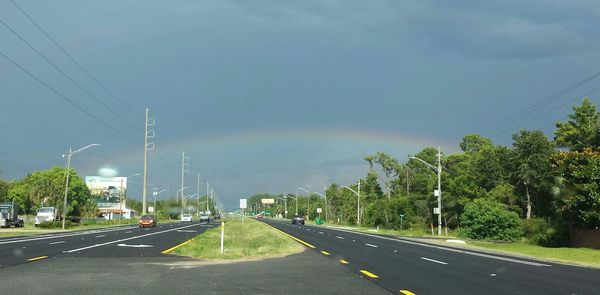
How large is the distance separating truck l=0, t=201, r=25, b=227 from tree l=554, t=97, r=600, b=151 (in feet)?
211

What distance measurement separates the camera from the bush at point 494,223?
169ft

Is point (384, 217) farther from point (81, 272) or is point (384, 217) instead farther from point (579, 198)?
point (81, 272)

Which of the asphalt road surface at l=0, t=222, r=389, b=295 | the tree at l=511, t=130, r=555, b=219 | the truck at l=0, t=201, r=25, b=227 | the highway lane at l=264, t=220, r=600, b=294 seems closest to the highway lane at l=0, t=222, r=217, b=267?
the asphalt road surface at l=0, t=222, r=389, b=295

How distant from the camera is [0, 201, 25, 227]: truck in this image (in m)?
65.3

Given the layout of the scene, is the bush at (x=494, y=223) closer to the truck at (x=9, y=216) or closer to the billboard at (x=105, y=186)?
the truck at (x=9, y=216)

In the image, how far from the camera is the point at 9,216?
68.3 meters

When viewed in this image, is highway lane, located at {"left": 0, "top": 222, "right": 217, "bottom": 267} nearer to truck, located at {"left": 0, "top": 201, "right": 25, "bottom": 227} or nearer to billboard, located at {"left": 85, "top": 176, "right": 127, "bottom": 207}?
truck, located at {"left": 0, "top": 201, "right": 25, "bottom": 227}

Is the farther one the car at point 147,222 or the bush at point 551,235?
the car at point 147,222

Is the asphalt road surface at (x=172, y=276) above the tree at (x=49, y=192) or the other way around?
the other way around

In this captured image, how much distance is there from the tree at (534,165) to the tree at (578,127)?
2.03 metres

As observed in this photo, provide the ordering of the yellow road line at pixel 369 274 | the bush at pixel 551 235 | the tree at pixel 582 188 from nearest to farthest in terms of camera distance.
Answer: the yellow road line at pixel 369 274 < the tree at pixel 582 188 < the bush at pixel 551 235

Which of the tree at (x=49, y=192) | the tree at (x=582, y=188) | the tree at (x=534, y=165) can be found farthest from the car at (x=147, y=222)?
the tree at (x=582, y=188)

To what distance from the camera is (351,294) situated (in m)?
12.3

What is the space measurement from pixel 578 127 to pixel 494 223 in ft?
72.2
